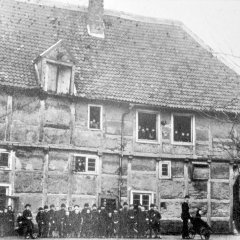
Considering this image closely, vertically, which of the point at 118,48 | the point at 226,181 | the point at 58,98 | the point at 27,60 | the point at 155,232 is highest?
the point at 118,48

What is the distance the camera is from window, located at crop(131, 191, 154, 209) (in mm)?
20234

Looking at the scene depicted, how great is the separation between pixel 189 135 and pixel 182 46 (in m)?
5.50

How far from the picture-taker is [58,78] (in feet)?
63.8

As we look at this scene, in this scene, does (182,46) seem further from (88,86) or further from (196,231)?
(196,231)

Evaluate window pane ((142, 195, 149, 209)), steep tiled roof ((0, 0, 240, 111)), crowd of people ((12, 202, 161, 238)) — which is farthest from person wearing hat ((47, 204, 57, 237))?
steep tiled roof ((0, 0, 240, 111))

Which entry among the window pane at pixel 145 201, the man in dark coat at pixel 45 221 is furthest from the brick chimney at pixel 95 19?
the man in dark coat at pixel 45 221

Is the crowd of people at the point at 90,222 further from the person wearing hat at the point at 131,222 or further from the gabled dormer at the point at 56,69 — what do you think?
Result: the gabled dormer at the point at 56,69

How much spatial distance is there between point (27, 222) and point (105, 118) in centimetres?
592

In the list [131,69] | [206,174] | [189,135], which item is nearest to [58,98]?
[131,69]

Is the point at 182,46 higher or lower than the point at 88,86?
higher

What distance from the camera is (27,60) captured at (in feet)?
64.7

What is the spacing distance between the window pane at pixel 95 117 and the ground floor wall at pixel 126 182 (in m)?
1.21

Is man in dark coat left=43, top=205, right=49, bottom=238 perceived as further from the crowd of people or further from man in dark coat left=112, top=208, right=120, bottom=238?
man in dark coat left=112, top=208, right=120, bottom=238

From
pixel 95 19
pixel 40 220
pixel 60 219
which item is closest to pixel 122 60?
pixel 95 19
